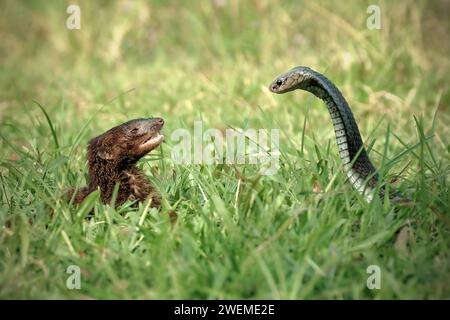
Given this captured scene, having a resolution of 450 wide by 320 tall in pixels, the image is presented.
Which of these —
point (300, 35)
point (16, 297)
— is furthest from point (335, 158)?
point (300, 35)

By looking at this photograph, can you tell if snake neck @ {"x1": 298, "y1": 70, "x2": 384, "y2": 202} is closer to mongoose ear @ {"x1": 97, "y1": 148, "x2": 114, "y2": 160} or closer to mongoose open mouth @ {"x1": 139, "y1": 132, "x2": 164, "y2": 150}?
mongoose open mouth @ {"x1": 139, "y1": 132, "x2": 164, "y2": 150}

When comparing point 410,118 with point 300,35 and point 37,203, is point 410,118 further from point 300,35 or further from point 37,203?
point 37,203

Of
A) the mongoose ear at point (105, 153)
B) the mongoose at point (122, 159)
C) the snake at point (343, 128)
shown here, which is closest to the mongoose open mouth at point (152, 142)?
the mongoose at point (122, 159)

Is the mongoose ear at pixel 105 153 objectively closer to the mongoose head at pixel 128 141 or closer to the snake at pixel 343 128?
the mongoose head at pixel 128 141

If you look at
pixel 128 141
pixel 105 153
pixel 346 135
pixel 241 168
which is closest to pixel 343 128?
pixel 346 135

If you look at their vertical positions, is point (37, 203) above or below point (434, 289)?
above
